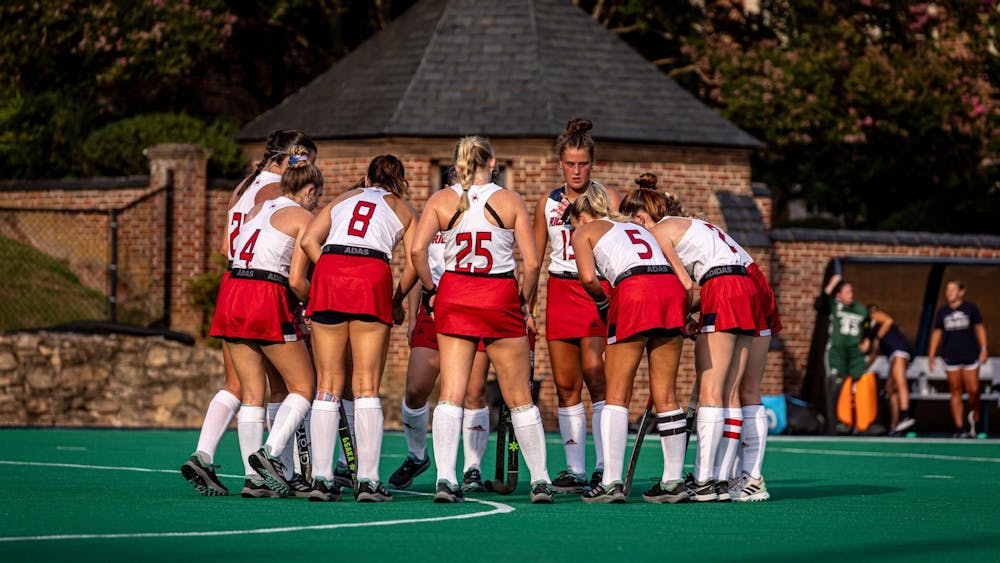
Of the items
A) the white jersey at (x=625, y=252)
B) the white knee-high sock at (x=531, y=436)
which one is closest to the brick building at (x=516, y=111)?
the white jersey at (x=625, y=252)

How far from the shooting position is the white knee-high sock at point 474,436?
40.9 feet

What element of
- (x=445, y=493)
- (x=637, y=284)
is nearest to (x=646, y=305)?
(x=637, y=284)

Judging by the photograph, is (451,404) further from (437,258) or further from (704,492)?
(437,258)

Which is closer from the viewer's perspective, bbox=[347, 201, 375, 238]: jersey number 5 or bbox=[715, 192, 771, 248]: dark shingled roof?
bbox=[347, 201, 375, 238]: jersey number 5

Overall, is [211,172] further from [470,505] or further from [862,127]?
[470,505]

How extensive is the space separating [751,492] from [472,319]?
2.30 m

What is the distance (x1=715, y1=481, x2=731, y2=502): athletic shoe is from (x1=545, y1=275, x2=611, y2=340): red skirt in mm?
1317

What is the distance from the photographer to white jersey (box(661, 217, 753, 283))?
468 inches

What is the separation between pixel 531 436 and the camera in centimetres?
1124

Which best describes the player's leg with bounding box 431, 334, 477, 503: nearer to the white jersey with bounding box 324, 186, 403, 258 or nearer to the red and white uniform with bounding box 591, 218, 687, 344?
the white jersey with bounding box 324, 186, 403, 258

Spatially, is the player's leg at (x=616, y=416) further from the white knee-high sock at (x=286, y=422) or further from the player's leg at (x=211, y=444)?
the player's leg at (x=211, y=444)

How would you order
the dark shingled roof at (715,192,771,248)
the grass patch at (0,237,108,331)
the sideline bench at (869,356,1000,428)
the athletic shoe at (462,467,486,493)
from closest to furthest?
the athletic shoe at (462,467,486,493) → the sideline bench at (869,356,1000,428) → the grass patch at (0,237,108,331) → the dark shingled roof at (715,192,771,248)

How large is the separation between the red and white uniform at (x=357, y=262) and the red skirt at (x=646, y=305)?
1.45 metres

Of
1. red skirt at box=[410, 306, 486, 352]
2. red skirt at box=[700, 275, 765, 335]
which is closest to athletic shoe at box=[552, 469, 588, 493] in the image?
red skirt at box=[410, 306, 486, 352]
